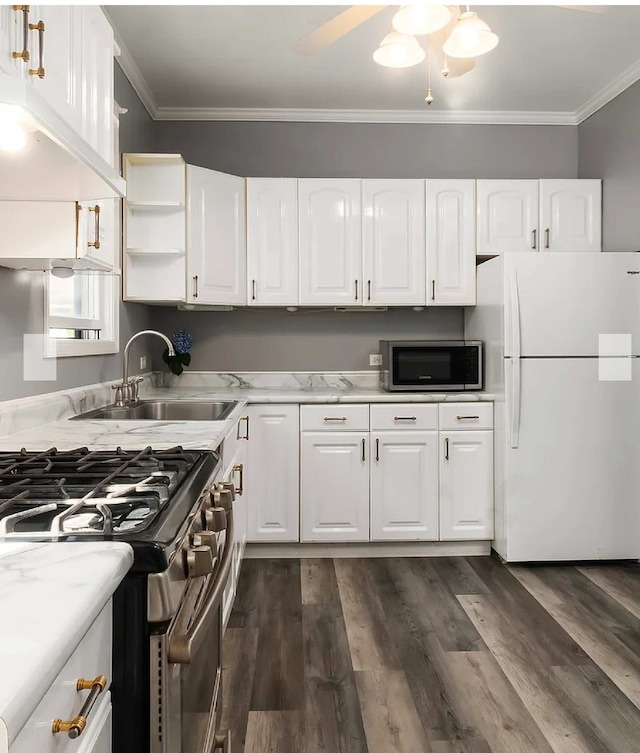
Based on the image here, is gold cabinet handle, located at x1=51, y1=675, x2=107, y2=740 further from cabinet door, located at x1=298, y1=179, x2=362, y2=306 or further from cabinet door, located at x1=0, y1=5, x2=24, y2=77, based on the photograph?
cabinet door, located at x1=298, y1=179, x2=362, y2=306

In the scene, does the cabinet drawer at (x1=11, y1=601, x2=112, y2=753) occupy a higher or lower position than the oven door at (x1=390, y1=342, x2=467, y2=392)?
Result: lower

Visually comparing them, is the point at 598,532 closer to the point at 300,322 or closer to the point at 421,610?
the point at 421,610

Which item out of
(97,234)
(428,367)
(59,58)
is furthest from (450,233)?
(59,58)

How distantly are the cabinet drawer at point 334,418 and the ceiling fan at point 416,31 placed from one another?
5.79 feet

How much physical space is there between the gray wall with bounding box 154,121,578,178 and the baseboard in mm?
2307

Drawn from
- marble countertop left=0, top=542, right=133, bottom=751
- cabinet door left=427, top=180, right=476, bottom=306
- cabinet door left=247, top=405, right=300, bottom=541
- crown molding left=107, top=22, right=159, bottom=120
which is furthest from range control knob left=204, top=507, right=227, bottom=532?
cabinet door left=427, top=180, right=476, bottom=306

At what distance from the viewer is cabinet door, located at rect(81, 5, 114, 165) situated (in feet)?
5.40

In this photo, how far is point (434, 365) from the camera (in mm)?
3602

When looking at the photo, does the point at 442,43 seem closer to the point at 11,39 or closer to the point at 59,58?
the point at 59,58

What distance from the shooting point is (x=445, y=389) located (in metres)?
3.59

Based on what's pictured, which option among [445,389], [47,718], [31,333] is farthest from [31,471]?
[445,389]

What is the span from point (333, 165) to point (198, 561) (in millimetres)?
3464

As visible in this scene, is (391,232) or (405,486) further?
(391,232)

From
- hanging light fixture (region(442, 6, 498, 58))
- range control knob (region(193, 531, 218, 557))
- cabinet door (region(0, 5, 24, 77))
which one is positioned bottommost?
range control knob (region(193, 531, 218, 557))
